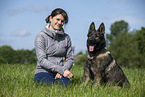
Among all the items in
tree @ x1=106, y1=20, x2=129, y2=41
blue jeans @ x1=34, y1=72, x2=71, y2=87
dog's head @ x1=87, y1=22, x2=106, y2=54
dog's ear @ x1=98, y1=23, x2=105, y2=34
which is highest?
tree @ x1=106, y1=20, x2=129, y2=41

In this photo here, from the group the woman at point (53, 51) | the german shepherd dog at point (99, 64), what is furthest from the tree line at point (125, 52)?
the german shepherd dog at point (99, 64)

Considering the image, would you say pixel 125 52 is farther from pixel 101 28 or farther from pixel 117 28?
pixel 101 28

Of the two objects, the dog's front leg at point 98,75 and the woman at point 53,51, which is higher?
the woman at point 53,51

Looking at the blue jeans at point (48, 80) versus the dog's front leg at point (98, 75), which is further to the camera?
the blue jeans at point (48, 80)

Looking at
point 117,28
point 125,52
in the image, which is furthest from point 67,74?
point 117,28

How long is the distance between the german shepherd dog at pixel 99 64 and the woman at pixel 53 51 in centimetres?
69

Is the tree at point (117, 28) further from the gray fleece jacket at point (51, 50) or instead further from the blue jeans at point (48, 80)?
the blue jeans at point (48, 80)

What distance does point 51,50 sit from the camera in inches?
184

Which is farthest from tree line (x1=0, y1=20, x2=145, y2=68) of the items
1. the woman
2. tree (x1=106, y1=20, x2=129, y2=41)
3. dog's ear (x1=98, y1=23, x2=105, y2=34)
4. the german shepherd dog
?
dog's ear (x1=98, y1=23, x2=105, y2=34)

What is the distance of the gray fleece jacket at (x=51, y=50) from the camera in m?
4.49

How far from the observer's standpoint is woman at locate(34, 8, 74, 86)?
446cm

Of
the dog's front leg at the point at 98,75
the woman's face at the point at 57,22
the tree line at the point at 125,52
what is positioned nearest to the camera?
the dog's front leg at the point at 98,75

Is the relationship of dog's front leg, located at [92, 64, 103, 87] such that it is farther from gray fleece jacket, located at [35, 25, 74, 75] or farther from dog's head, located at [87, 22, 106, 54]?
gray fleece jacket, located at [35, 25, 74, 75]

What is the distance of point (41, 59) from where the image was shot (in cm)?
449
